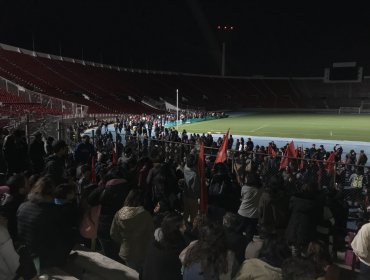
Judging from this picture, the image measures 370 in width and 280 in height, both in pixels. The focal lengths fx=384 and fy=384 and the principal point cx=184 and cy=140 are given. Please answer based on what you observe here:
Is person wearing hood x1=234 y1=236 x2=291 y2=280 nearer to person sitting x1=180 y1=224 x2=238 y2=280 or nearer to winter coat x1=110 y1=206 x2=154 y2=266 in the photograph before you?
person sitting x1=180 y1=224 x2=238 y2=280

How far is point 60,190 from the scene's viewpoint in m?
4.77

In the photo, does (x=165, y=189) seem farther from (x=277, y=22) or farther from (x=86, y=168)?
(x=277, y=22)

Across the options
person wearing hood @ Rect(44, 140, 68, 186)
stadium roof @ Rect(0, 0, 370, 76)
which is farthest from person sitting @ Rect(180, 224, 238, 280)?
stadium roof @ Rect(0, 0, 370, 76)

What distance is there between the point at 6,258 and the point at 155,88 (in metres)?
59.6

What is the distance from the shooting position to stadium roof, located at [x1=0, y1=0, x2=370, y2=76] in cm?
4825

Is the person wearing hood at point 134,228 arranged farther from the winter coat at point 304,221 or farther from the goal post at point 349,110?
the goal post at point 349,110

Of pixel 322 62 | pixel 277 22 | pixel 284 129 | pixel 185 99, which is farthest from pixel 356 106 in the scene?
pixel 284 129

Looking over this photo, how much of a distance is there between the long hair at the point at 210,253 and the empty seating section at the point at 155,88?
25.8m

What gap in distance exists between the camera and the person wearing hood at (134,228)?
4711 mm

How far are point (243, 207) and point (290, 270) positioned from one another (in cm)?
379

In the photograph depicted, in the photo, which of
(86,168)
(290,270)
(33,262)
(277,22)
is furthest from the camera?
(277,22)

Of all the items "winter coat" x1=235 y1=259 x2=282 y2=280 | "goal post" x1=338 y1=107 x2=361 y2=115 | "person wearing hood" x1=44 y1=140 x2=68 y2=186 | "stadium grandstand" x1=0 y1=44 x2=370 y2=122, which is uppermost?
"stadium grandstand" x1=0 y1=44 x2=370 y2=122

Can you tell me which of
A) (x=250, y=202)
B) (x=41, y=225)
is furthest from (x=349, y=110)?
(x=41, y=225)

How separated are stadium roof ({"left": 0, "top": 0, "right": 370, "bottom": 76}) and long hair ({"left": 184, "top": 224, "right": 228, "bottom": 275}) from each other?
44.3 metres
